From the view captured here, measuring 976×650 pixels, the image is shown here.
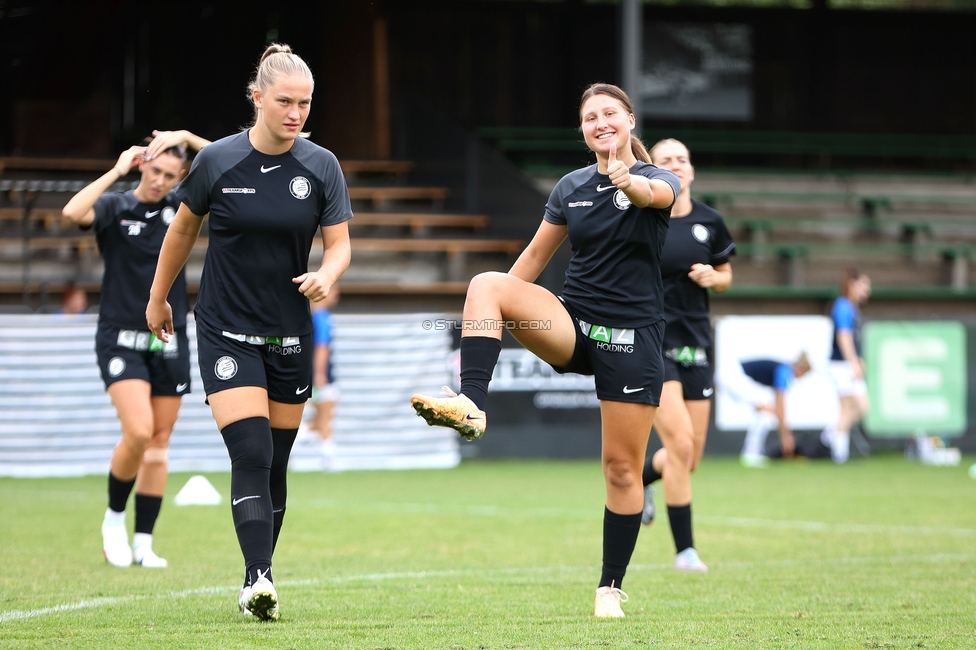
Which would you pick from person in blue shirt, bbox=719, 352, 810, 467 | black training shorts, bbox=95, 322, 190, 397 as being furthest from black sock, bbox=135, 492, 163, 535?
person in blue shirt, bbox=719, 352, 810, 467

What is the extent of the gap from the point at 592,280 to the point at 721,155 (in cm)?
1986

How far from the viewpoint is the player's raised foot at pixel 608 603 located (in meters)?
5.14

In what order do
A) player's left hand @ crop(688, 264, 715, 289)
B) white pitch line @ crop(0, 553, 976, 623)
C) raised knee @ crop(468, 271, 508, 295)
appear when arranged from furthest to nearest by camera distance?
Result: player's left hand @ crop(688, 264, 715, 289) < white pitch line @ crop(0, 553, 976, 623) < raised knee @ crop(468, 271, 508, 295)

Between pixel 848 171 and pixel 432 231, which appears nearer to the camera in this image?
pixel 432 231

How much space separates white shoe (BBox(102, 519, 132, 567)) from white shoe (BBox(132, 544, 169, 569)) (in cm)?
4

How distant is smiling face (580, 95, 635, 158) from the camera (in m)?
5.06

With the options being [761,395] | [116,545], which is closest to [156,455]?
[116,545]

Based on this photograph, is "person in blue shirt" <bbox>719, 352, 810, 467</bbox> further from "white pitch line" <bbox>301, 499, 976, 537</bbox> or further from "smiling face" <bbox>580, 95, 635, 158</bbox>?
"smiling face" <bbox>580, 95, 635, 158</bbox>

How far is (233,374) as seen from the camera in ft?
16.0

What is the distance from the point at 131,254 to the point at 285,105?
2505 mm

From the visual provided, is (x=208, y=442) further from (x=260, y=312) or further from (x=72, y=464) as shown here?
(x=260, y=312)

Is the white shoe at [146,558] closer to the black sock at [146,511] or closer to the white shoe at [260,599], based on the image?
the black sock at [146,511]

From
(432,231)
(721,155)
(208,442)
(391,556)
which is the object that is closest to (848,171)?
(721,155)

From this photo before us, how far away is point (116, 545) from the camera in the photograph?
6898mm
